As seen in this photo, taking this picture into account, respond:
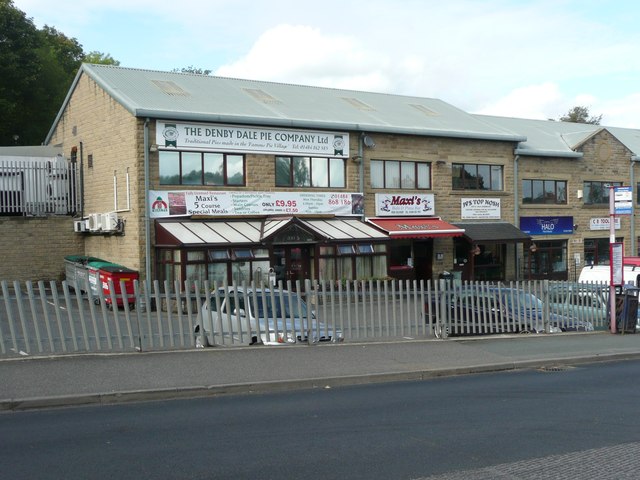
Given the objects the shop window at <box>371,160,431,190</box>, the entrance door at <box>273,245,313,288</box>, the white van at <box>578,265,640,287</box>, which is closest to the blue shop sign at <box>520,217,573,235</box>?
the shop window at <box>371,160,431,190</box>

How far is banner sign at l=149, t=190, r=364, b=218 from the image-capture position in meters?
23.6

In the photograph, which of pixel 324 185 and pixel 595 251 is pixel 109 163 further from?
pixel 595 251

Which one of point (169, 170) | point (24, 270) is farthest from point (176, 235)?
point (24, 270)

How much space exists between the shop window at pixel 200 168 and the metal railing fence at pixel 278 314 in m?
9.76

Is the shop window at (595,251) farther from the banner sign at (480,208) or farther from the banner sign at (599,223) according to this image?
the banner sign at (480,208)

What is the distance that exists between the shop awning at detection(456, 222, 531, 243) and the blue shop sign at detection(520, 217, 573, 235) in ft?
4.64

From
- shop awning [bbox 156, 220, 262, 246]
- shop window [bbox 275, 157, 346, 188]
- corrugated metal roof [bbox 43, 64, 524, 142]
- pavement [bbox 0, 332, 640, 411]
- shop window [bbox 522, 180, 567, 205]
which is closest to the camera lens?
pavement [bbox 0, 332, 640, 411]

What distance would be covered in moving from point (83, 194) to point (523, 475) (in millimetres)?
24375

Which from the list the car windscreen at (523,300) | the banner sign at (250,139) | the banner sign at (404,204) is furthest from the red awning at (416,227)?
the car windscreen at (523,300)

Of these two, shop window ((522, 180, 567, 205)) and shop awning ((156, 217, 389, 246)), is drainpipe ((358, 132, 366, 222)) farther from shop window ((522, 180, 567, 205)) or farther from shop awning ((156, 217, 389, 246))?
shop window ((522, 180, 567, 205))

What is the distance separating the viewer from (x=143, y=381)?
10047 mm

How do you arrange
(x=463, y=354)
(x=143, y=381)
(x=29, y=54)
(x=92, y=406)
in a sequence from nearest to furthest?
(x=92, y=406)
(x=143, y=381)
(x=463, y=354)
(x=29, y=54)

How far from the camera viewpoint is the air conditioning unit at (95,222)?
81.1 ft

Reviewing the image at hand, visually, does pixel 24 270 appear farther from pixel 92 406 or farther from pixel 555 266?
pixel 555 266
